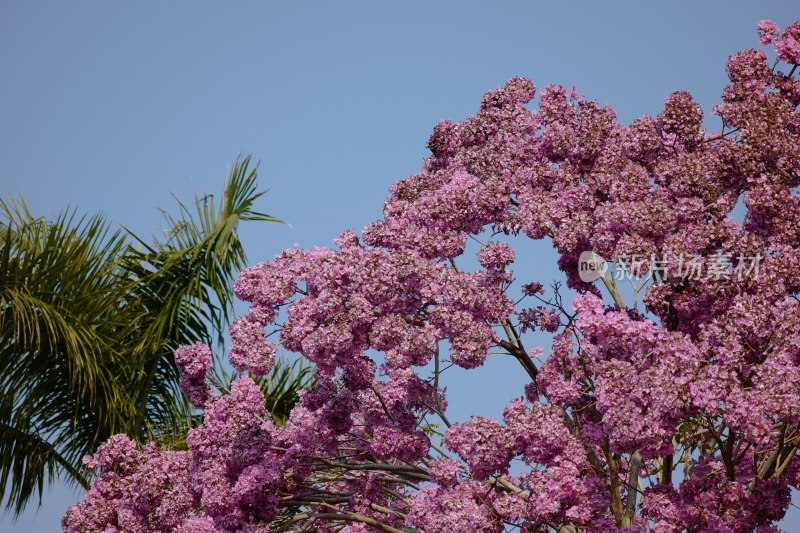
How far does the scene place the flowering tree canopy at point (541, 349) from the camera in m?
11.1

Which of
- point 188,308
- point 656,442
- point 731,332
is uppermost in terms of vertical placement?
point 188,308

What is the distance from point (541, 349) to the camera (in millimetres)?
13242

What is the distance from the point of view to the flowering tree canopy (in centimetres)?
1107

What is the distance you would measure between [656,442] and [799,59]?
4.90m

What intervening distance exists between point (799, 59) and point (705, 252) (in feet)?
8.87

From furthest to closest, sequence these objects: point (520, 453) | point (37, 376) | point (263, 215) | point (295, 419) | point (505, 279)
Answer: point (263, 215) < point (37, 376) < point (295, 419) < point (505, 279) < point (520, 453)

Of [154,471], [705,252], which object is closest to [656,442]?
[705,252]

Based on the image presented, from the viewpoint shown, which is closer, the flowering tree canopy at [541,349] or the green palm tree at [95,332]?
the flowering tree canopy at [541,349]

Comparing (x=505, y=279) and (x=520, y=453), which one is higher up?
(x=505, y=279)

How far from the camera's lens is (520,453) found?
37.8 feet

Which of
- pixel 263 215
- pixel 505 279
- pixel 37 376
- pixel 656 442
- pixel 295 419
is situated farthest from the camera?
pixel 263 215

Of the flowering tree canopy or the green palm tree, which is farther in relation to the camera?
the green palm tree

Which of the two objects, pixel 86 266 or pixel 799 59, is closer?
pixel 799 59

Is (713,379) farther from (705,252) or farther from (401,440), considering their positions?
(401,440)
